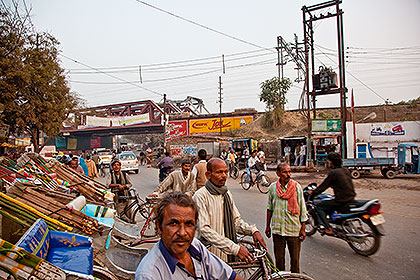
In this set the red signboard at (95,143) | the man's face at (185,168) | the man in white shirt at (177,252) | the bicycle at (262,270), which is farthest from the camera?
the red signboard at (95,143)

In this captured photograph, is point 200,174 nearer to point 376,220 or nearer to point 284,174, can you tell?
point 284,174

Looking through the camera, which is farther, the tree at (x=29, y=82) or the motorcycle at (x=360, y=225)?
the tree at (x=29, y=82)

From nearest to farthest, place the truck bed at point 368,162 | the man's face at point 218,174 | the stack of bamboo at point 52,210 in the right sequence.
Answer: the man's face at point 218,174 → the stack of bamboo at point 52,210 → the truck bed at point 368,162

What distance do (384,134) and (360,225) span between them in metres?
20.8

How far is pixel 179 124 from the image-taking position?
3666cm

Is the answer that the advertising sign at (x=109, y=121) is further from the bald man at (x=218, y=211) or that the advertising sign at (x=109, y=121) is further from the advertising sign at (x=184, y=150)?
the bald man at (x=218, y=211)

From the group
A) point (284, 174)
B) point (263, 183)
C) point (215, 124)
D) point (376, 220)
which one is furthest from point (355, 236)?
point (215, 124)

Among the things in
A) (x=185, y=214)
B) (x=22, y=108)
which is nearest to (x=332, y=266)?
(x=185, y=214)

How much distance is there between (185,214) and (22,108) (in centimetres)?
1594

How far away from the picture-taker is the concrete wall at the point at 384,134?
21.3 m

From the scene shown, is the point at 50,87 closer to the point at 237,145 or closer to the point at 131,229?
the point at 131,229

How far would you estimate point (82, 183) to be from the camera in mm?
5715

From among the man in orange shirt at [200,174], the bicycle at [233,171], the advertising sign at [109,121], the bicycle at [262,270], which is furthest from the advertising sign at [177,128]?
the bicycle at [262,270]

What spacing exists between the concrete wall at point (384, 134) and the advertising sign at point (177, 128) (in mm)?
20036
